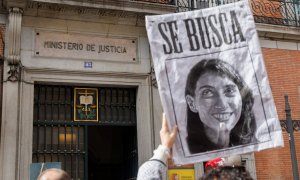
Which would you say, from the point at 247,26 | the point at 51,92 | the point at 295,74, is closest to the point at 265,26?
the point at 295,74

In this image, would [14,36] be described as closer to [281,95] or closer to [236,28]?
[236,28]

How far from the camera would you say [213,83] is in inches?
142

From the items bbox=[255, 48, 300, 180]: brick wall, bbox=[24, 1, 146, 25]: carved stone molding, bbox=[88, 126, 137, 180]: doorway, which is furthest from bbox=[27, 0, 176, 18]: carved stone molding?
bbox=[255, 48, 300, 180]: brick wall

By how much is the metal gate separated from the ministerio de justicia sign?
721mm

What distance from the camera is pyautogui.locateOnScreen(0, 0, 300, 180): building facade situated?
8.66 meters

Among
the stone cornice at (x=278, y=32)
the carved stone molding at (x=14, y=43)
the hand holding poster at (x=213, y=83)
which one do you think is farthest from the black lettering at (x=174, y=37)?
the stone cornice at (x=278, y=32)

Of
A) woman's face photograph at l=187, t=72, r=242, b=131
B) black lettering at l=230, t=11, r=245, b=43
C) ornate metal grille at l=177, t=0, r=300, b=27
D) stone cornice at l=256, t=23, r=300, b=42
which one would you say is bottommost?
woman's face photograph at l=187, t=72, r=242, b=131

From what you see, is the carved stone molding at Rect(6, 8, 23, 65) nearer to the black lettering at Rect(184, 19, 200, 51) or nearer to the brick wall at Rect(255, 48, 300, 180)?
the brick wall at Rect(255, 48, 300, 180)

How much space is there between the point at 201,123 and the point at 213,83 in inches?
13.8

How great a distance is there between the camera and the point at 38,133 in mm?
9062

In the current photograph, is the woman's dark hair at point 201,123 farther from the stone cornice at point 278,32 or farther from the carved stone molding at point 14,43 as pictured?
the stone cornice at point 278,32

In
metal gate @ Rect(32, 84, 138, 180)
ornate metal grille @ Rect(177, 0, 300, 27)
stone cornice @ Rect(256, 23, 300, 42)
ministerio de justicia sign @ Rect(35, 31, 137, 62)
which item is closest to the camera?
metal gate @ Rect(32, 84, 138, 180)

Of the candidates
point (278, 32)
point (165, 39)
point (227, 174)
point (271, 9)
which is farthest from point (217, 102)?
point (271, 9)

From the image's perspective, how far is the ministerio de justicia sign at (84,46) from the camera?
30.2 ft
